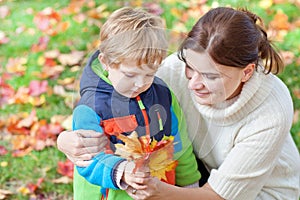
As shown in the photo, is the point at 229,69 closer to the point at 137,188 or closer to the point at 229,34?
the point at 229,34

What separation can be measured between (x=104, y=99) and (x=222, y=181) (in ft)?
1.85

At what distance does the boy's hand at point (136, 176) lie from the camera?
193 centimetres

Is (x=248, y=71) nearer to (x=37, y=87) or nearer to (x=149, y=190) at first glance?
(x=149, y=190)

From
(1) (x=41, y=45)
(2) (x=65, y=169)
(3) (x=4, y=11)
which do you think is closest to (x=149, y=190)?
(2) (x=65, y=169)

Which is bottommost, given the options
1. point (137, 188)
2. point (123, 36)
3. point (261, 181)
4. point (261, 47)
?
point (261, 181)

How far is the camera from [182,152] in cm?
211

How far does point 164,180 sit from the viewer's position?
2158mm

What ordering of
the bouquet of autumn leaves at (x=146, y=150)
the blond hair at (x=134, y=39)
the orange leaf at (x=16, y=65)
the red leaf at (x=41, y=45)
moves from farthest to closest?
the red leaf at (x=41, y=45)
the orange leaf at (x=16, y=65)
the bouquet of autumn leaves at (x=146, y=150)
the blond hair at (x=134, y=39)

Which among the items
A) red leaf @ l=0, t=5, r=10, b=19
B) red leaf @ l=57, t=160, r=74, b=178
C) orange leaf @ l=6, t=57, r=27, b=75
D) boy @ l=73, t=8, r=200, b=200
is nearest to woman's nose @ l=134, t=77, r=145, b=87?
boy @ l=73, t=8, r=200, b=200

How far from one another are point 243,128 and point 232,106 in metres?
0.09

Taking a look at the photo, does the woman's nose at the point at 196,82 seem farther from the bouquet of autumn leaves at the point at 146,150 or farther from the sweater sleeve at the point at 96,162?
the sweater sleeve at the point at 96,162

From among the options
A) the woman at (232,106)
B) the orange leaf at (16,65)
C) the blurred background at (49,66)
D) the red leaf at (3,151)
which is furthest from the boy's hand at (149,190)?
the orange leaf at (16,65)

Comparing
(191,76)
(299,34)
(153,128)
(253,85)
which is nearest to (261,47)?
(253,85)

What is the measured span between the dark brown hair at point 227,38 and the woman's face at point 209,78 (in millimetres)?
22
